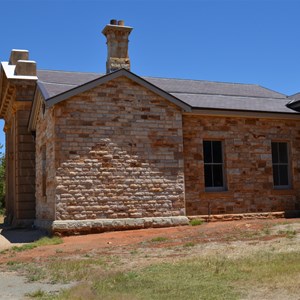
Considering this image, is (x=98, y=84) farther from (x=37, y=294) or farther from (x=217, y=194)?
(x=37, y=294)

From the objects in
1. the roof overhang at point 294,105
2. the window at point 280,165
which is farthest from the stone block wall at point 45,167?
the roof overhang at point 294,105

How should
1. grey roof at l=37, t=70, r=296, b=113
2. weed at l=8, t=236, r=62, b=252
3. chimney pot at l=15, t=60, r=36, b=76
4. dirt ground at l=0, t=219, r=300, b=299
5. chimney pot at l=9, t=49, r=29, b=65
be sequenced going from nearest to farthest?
dirt ground at l=0, t=219, r=300, b=299 → weed at l=8, t=236, r=62, b=252 → grey roof at l=37, t=70, r=296, b=113 → chimney pot at l=15, t=60, r=36, b=76 → chimney pot at l=9, t=49, r=29, b=65

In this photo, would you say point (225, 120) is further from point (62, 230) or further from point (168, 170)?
point (62, 230)

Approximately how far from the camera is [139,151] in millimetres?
15961

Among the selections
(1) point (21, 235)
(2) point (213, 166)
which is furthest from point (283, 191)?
(1) point (21, 235)

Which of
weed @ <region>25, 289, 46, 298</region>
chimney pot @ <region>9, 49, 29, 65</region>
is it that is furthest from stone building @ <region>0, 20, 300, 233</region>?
weed @ <region>25, 289, 46, 298</region>

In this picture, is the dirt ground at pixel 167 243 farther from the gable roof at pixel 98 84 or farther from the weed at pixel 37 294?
the gable roof at pixel 98 84

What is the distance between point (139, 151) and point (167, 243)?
13.7 ft

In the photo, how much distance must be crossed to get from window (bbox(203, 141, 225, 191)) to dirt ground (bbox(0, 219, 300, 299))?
2.07 m

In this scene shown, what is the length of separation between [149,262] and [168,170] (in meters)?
6.59

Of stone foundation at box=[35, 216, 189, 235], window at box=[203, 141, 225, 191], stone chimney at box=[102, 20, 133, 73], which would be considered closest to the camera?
stone foundation at box=[35, 216, 189, 235]

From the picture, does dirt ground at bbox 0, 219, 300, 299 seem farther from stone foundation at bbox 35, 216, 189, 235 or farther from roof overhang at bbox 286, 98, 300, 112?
roof overhang at bbox 286, 98, 300, 112

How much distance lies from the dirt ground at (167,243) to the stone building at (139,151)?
1.19 metres

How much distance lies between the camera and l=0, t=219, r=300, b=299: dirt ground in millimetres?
10703
